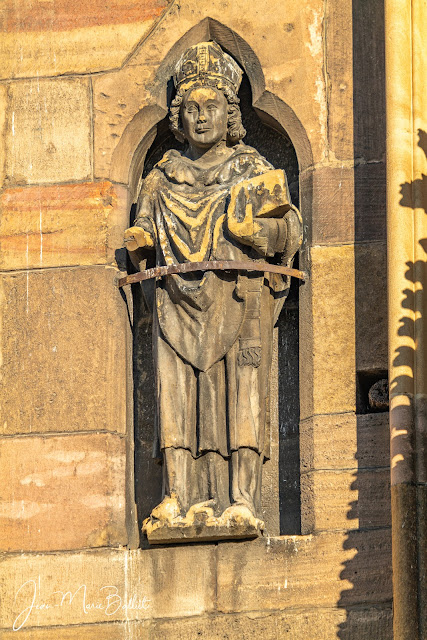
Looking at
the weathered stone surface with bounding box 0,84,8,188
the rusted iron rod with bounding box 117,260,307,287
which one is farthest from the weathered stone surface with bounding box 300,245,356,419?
the weathered stone surface with bounding box 0,84,8,188

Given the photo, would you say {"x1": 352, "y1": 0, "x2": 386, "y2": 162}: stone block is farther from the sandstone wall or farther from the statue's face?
the statue's face

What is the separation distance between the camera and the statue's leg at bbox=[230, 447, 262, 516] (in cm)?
1046

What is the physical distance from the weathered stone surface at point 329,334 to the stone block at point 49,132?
1.39m

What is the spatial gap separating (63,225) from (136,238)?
0.58 meters

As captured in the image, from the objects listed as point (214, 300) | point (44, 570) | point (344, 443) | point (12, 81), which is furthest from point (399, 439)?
point (12, 81)

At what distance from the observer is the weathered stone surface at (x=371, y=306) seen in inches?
419

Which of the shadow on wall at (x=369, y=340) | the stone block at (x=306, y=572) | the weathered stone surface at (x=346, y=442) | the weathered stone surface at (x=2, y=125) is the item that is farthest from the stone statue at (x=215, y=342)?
the weathered stone surface at (x=2, y=125)

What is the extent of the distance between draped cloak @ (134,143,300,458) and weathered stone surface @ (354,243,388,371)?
415mm

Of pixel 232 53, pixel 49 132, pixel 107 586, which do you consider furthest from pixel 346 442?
pixel 49 132

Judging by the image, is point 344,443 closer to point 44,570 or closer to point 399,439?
point 399,439

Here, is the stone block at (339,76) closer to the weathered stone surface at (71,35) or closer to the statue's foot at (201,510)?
the weathered stone surface at (71,35)

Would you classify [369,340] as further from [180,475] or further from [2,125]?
[2,125]

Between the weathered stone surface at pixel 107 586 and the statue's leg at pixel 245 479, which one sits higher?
the statue's leg at pixel 245 479

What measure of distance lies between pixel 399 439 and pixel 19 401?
2.05 metres
